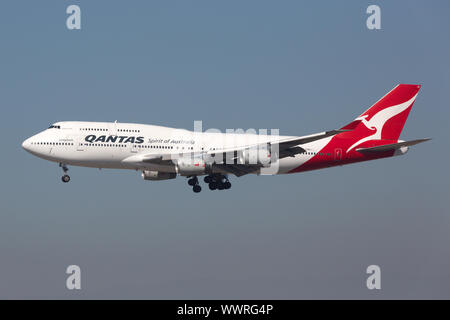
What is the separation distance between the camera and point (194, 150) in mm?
67312

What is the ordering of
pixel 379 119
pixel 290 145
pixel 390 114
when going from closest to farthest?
pixel 290 145 < pixel 379 119 < pixel 390 114

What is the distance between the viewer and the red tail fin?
72750mm

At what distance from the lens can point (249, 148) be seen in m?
65.4

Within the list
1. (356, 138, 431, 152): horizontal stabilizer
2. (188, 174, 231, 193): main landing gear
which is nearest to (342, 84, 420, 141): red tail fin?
(356, 138, 431, 152): horizontal stabilizer

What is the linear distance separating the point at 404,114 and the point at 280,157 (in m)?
14.8

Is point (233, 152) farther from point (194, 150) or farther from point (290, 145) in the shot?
point (290, 145)

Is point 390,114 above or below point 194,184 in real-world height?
above

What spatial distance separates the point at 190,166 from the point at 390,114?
21.1 m

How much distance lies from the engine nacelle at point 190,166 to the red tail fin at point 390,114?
50.1 ft

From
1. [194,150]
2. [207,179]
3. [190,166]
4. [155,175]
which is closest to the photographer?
[190,166]

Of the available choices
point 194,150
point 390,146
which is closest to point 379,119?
point 390,146
